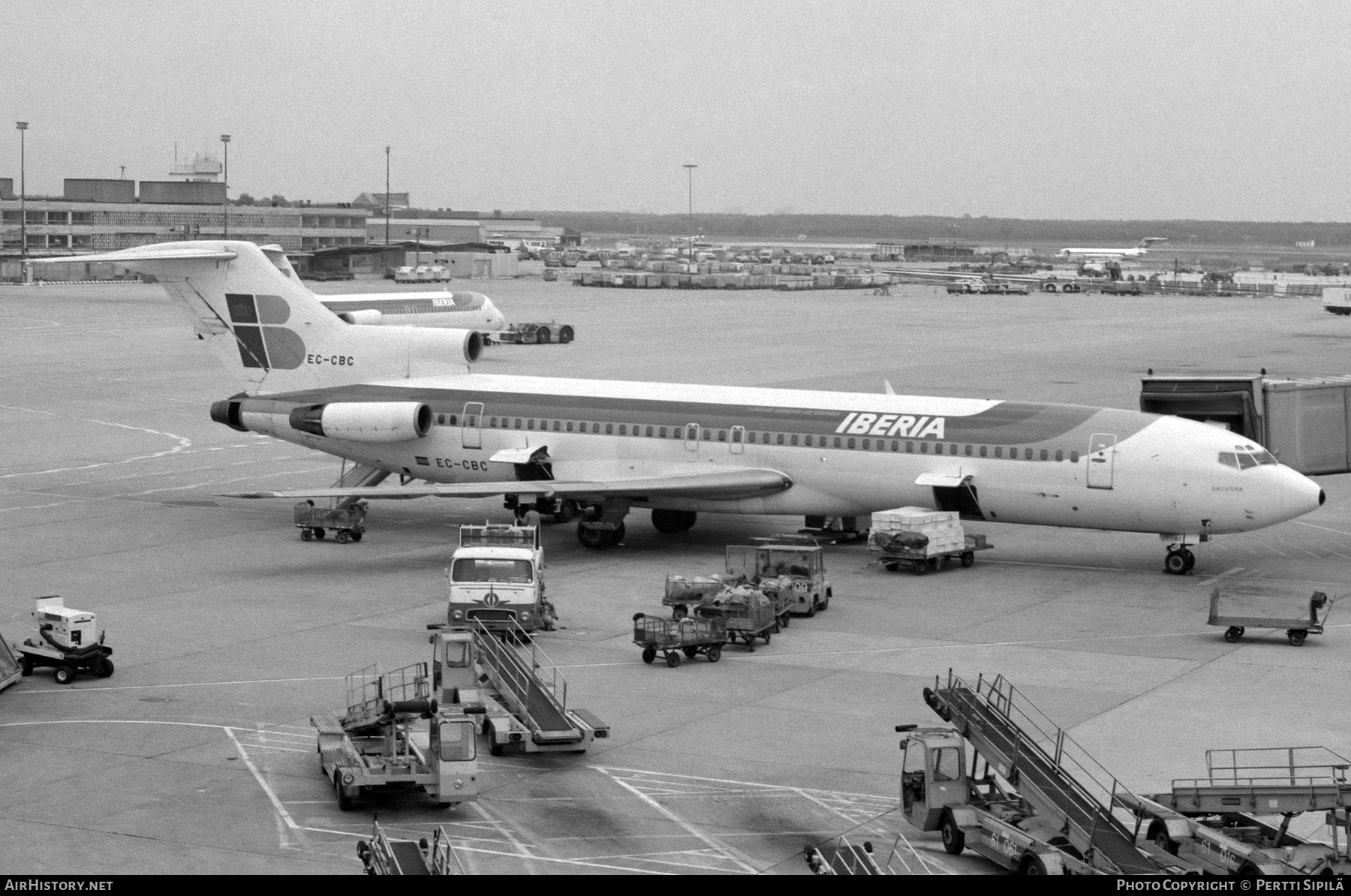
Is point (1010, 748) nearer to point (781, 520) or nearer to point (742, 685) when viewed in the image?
point (742, 685)

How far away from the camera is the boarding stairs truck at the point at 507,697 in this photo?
75.9 ft

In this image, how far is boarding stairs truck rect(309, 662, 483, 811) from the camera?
812 inches

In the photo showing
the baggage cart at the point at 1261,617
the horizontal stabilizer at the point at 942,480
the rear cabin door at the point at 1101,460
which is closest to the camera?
the baggage cart at the point at 1261,617

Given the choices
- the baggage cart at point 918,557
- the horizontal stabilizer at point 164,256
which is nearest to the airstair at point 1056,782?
the baggage cart at point 918,557

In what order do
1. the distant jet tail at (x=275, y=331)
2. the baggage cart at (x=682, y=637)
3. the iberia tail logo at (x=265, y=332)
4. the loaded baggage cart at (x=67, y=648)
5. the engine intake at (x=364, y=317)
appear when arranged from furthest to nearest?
1. the engine intake at (x=364, y=317)
2. the iberia tail logo at (x=265, y=332)
3. the distant jet tail at (x=275, y=331)
4. the baggage cart at (x=682, y=637)
5. the loaded baggage cart at (x=67, y=648)

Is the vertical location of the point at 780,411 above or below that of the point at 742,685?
above

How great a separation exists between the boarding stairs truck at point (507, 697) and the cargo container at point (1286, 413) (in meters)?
21.0

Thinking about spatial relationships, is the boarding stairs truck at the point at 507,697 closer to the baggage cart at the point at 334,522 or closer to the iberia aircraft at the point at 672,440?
the iberia aircraft at the point at 672,440

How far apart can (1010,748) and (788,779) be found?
10.9 ft

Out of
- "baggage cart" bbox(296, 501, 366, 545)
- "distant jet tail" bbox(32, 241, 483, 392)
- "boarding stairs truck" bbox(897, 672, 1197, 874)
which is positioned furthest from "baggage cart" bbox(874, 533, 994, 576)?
"boarding stairs truck" bbox(897, 672, 1197, 874)

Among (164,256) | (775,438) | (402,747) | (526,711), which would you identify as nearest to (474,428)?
(775,438)

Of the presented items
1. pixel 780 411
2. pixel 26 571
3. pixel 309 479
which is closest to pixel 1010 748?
pixel 780 411

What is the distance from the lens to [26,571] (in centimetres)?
3572

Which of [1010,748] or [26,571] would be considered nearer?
[1010,748]
